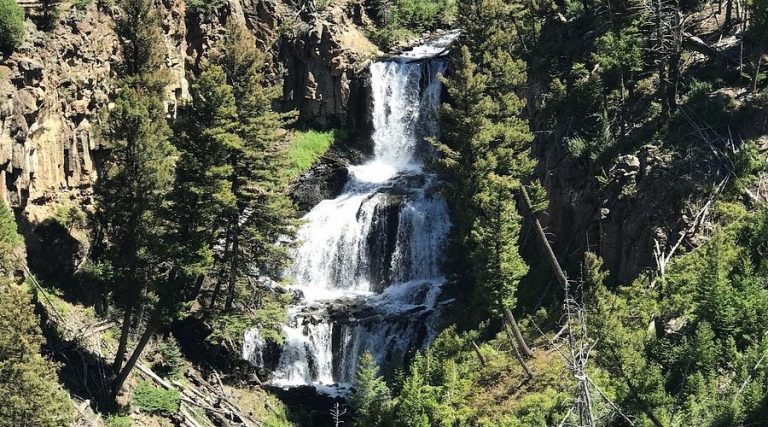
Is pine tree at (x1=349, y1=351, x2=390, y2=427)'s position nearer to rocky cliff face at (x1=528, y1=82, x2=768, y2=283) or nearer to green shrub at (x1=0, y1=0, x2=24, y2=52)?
rocky cliff face at (x1=528, y1=82, x2=768, y2=283)

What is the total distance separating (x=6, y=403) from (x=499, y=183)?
17.2m

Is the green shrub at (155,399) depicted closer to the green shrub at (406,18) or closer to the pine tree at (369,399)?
the pine tree at (369,399)

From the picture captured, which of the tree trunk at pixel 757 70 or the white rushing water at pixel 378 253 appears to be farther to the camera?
the white rushing water at pixel 378 253

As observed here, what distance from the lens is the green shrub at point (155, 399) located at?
30.0 metres

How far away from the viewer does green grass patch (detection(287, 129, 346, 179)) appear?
5009 cm

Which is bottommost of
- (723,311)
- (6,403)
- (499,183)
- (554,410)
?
(554,410)

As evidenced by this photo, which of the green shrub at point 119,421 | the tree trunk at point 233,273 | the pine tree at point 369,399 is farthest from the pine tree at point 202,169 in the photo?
the pine tree at point 369,399

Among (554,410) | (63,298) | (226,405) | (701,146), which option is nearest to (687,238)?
(701,146)

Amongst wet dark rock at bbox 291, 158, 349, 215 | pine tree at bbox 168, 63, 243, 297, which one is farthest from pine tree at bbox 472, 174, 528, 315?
wet dark rock at bbox 291, 158, 349, 215

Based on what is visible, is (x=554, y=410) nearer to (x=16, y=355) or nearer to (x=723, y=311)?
(x=723, y=311)

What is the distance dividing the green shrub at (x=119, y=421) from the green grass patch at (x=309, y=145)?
22798 mm

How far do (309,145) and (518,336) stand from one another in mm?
26266

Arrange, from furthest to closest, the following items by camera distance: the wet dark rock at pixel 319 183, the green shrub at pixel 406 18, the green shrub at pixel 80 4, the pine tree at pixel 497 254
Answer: the green shrub at pixel 406 18
the wet dark rock at pixel 319 183
the green shrub at pixel 80 4
the pine tree at pixel 497 254

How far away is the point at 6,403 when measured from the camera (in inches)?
878
